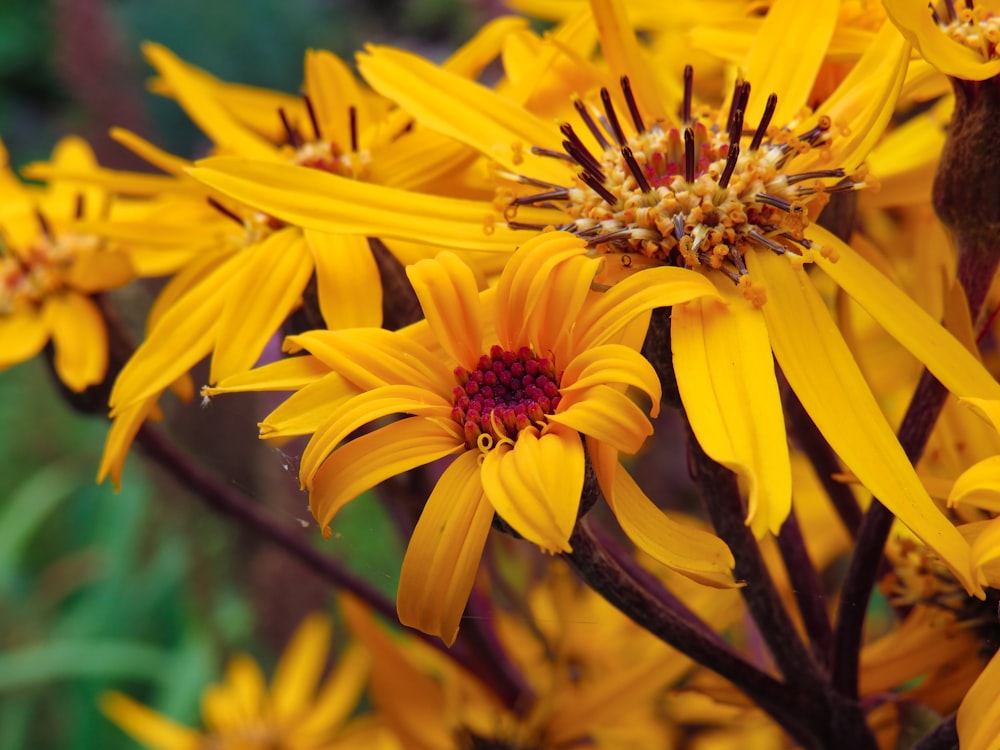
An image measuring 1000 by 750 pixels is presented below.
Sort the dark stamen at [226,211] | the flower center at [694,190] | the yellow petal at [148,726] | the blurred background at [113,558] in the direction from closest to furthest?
the flower center at [694,190], the dark stamen at [226,211], the yellow petal at [148,726], the blurred background at [113,558]

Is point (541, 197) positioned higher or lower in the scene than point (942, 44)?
lower

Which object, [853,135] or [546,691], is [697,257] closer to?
[853,135]

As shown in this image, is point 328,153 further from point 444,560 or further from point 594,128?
point 444,560

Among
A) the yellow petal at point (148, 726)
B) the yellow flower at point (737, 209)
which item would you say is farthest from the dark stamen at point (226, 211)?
the yellow petal at point (148, 726)

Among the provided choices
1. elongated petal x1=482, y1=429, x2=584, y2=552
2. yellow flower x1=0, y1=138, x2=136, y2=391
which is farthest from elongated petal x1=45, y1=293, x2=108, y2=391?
elongated petal x1=482, y1=429, x2=584, y2=552

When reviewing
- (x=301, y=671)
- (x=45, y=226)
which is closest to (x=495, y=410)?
(x=45, y=226)

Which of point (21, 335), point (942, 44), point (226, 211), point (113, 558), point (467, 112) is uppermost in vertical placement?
point (942, 44)

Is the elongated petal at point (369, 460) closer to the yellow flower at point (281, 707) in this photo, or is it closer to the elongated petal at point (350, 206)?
the elongated petal at point (350, 206)
